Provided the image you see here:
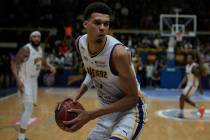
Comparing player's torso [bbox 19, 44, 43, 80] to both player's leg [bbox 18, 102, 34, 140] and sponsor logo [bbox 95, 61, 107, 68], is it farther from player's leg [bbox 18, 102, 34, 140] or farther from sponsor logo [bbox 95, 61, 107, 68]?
sponsor logo [bbox 95, 61, 107, 68]

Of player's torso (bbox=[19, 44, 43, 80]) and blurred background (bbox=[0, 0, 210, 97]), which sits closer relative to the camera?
player's torso (bbox=[19, 44, 43, 80])

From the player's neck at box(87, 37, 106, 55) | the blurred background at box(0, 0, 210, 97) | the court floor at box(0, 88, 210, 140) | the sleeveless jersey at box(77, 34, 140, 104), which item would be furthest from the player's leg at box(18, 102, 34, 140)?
the blurred background at box(0, 0, 210, 97)

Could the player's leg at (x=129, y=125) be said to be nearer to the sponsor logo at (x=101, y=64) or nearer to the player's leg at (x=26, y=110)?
the sponsor logo at (x=101, y=64)

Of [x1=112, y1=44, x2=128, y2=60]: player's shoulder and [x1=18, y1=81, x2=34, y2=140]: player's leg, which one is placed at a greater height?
[x1=112, y1=44, x2=128, y2=60]: player's shoulder

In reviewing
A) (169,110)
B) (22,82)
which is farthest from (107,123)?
(169,110)

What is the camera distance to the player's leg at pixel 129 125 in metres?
3.95

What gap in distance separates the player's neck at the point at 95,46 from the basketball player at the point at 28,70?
3737 mm

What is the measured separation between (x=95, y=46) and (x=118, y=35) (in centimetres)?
2053

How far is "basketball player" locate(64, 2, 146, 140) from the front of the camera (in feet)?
12.3

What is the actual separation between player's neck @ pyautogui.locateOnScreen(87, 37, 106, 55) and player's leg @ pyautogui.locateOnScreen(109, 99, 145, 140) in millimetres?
671

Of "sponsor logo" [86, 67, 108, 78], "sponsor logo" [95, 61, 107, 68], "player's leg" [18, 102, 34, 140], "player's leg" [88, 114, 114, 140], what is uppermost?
"sponsor logo" [95, 61, 107, 68]

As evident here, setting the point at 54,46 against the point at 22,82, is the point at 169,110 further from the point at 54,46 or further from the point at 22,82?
the point at 54,46

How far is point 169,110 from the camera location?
492 inches

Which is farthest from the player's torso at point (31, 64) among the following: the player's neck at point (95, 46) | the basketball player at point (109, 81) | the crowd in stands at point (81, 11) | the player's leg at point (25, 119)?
the crowd in stands at point (81, 11)
